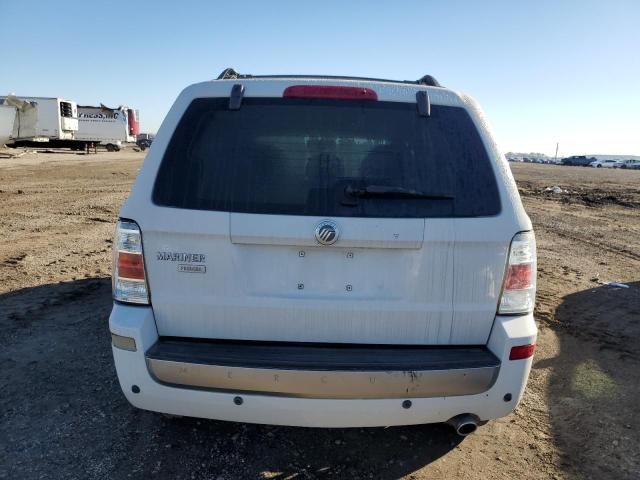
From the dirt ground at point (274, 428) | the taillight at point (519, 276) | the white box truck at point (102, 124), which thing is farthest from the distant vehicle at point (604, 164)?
the taillight at point (519, 276)

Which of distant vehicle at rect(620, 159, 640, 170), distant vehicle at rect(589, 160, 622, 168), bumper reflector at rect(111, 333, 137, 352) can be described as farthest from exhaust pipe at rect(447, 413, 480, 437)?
distant vehicle at rect(589, 160, 622, 168)

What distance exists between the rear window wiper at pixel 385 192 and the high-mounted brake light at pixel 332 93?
48 cm

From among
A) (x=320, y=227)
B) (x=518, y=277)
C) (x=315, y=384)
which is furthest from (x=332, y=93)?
(x=315, y=384)

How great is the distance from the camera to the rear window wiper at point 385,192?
237cm

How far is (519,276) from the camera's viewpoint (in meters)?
2.46

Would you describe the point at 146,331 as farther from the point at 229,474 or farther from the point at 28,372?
the point at 28,372

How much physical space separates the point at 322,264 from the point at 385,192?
474mm

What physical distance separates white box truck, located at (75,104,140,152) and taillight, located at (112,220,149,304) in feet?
137

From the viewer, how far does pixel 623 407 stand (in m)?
3.55

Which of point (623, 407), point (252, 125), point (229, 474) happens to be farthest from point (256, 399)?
point (623, 407)

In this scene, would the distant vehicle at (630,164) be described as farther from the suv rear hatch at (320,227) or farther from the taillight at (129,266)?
the taillight at (129,266)

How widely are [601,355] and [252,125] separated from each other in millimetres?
3960

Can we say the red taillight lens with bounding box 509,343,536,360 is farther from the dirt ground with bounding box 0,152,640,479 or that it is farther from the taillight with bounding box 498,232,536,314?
the dirt ground with bounding box 0,152,640,479

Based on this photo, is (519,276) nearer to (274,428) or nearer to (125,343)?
(274,428)
